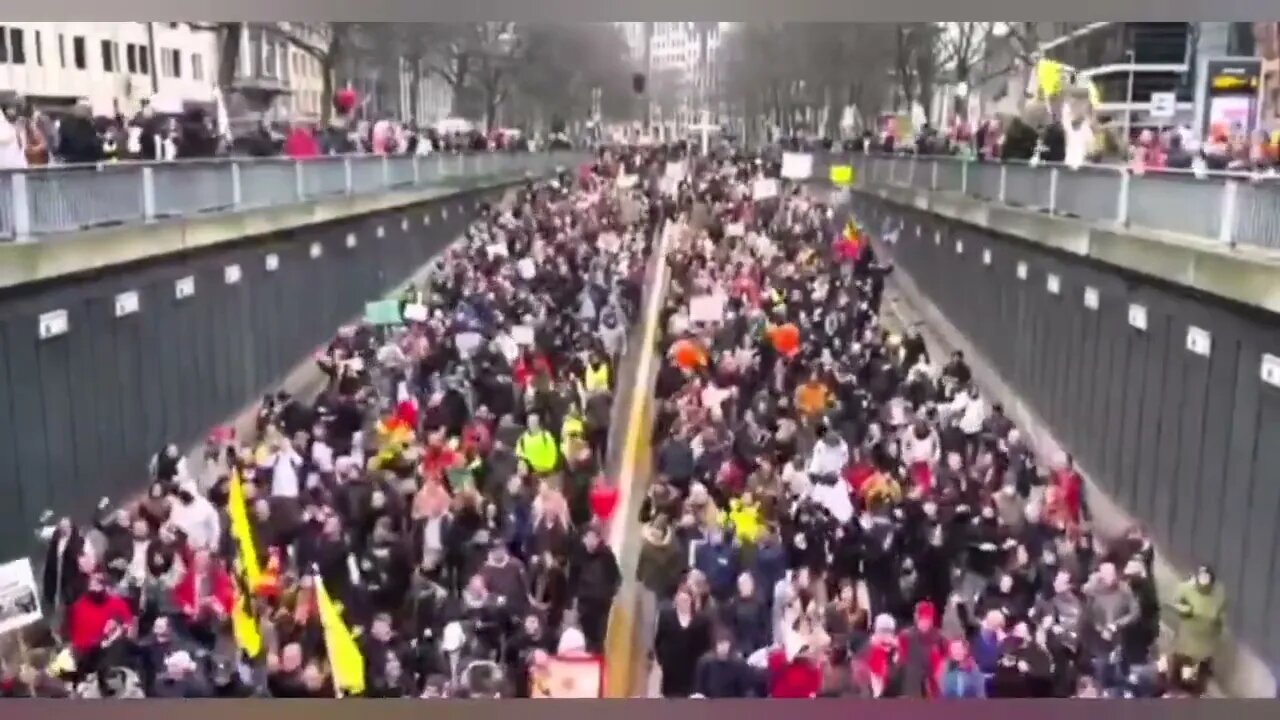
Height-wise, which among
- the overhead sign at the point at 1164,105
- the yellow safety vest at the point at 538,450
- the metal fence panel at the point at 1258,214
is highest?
the overhead sign at the point at 1164,105

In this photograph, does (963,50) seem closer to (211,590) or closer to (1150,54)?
(1150,54)

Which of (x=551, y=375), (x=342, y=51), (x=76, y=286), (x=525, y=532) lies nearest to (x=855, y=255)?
(x=551, y=375)

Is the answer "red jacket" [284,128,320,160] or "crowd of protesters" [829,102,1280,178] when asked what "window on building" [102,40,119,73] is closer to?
"red jacket" [284,128,320,160]

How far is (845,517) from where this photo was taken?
256 inches

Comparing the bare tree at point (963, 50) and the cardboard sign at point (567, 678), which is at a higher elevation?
the bare tree at point (963, 50)

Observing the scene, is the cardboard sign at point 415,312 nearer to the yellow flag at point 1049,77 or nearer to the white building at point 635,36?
the white building at point 635,36

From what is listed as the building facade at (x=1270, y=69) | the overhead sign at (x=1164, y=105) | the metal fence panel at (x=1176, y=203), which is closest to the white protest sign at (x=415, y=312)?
the metal fence panel at (x=1176, y=203)

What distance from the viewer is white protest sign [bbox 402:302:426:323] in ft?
22.6

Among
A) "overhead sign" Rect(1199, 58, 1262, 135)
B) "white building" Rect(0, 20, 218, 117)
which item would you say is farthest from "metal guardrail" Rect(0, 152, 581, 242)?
"overhead sign" Rect(1199, 58, 1262, 135)

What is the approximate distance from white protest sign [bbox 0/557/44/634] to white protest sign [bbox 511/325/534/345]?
2065mm

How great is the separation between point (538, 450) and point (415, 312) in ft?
2.58

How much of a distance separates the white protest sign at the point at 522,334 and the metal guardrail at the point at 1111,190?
1.36m

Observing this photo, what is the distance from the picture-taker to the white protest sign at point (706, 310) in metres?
7.00

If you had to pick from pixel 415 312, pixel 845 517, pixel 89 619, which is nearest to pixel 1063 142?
pixel 845 517
